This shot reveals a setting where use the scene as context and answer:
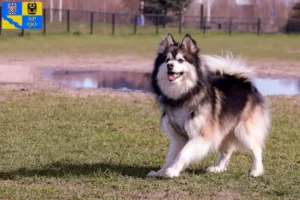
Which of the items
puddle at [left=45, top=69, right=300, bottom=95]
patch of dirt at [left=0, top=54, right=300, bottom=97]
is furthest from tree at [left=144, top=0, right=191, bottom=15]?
puddle at [left=45, top=69, right=300, bottom=95]

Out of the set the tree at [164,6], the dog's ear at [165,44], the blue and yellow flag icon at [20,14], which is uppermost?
the tree at [164,6]

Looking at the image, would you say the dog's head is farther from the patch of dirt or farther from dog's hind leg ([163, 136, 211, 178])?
the patch of dirt

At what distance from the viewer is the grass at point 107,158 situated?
5.52m

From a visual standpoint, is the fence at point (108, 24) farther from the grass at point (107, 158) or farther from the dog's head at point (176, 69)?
the dog's head at point (176, 69)

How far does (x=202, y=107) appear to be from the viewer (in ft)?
19.4

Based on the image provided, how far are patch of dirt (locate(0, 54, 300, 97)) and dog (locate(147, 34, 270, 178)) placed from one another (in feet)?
20.0

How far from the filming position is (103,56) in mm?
22375

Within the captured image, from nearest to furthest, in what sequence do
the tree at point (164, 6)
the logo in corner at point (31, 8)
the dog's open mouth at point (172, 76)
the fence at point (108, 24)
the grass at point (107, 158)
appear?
the grass at point (107, 158), the dog's open mouth at point (172, 76), the logo in corner at point (31, 8), the fence at point (108, 24), the tree at point (164, 6)

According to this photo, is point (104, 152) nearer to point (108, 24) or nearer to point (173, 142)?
point (173, 142)

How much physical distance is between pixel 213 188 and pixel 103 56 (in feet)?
55.8

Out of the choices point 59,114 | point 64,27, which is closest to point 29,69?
point 59,114

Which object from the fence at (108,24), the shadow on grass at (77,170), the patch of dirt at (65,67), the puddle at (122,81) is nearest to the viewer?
the shadow on grass at (77,170)

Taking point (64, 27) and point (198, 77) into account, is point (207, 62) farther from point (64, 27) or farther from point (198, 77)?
point (64, 27)

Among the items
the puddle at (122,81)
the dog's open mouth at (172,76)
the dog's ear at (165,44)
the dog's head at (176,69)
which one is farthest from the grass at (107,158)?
the puddle at (122,81)
